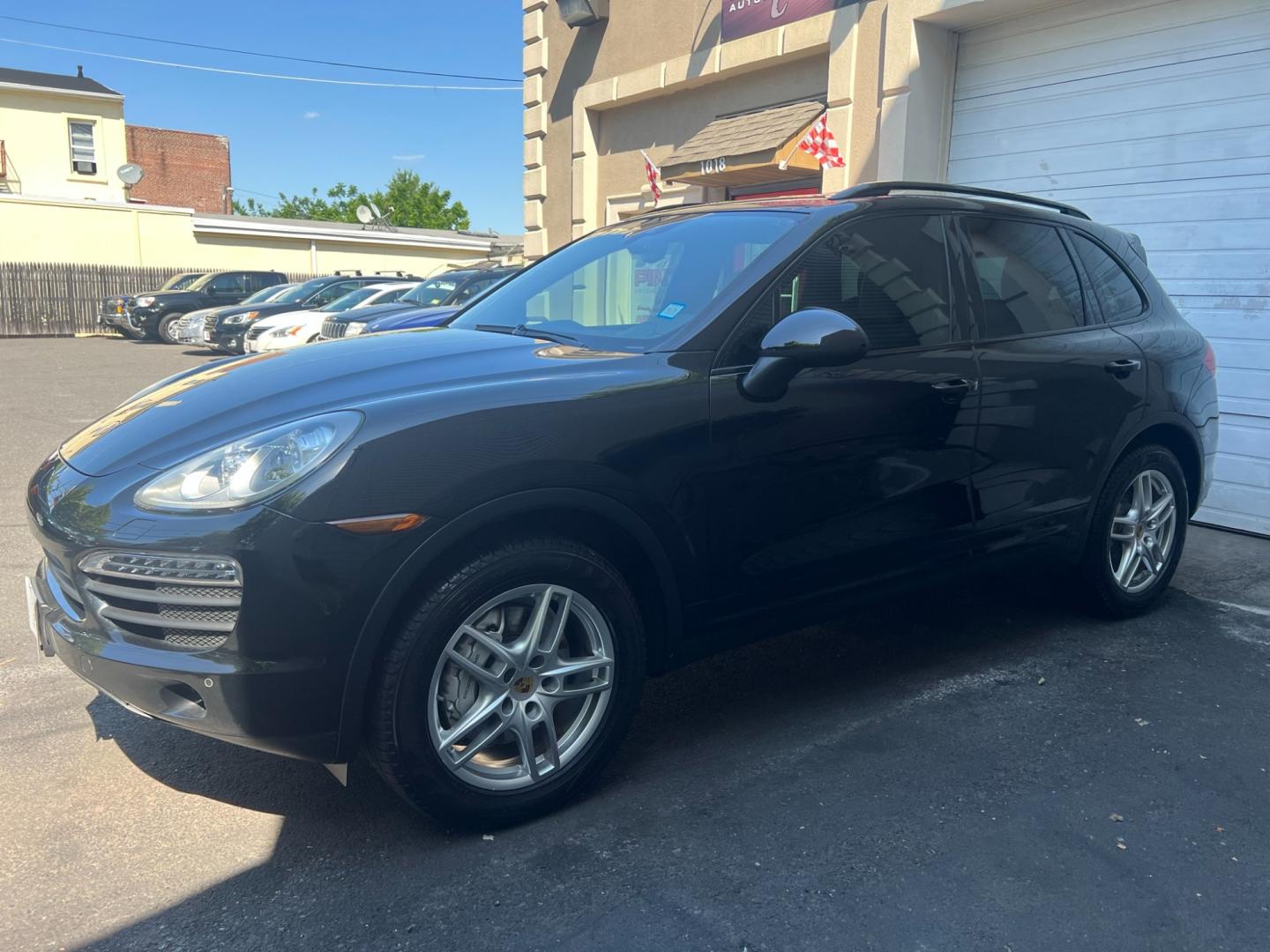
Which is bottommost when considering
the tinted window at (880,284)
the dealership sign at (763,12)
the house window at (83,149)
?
the tinted window at (880,284)

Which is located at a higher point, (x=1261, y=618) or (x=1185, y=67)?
(x=1185, y=67)

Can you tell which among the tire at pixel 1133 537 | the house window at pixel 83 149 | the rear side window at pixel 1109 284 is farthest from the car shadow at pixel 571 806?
the house window at pixel 83 149

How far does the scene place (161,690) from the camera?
7.93ft

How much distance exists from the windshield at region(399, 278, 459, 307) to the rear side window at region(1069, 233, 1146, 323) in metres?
8.81

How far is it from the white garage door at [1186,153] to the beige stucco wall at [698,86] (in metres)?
0.65

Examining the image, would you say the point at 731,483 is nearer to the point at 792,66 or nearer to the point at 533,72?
the point at 792,66

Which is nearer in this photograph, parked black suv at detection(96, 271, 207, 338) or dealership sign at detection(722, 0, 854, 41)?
dealership sign at detection(722, 0, 854, 41)

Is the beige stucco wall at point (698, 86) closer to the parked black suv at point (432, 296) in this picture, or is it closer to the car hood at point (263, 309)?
the parked black suv at point (432, 296)

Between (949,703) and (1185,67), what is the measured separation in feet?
17.5

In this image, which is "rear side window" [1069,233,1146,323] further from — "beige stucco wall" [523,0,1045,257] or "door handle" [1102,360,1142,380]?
"beige stucco wall" [523,0,1045,257]

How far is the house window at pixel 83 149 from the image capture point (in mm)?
34531

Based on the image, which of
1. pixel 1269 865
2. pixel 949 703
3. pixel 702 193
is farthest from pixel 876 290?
pixel 702 193

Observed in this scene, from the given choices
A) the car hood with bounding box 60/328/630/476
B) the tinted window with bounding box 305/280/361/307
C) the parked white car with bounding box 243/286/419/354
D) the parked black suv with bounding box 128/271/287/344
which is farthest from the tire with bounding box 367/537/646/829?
the parked black suv with bounding box 128/271/287/344

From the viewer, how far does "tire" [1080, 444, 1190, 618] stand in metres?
4.32
